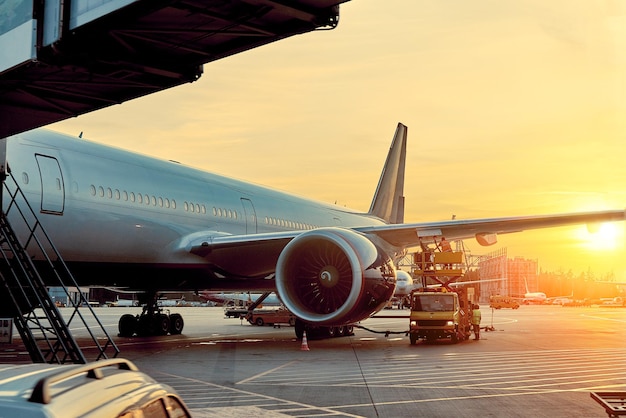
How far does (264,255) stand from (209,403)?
8.12 metres

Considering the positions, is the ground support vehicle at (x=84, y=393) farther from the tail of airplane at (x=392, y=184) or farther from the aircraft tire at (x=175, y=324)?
the tail of airplane at (x=392, y=184)

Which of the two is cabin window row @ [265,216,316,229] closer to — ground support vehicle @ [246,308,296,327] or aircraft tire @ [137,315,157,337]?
aircraft tire @ [137,315,157,337]

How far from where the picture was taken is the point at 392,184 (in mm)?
27219

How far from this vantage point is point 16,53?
7391mm

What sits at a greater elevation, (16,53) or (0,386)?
(16,53)

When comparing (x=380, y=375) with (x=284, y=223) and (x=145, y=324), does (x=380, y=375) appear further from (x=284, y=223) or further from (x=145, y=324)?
(x=145, y=324)

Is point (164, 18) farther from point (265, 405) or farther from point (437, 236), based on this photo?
point (437, 236)

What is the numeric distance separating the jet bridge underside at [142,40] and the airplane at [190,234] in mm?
4253

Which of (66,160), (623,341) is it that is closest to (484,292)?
(623,341)

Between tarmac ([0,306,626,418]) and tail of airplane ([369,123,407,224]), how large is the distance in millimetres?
8660

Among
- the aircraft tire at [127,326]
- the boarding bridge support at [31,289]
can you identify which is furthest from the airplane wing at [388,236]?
the aircraft tire at [127,326]

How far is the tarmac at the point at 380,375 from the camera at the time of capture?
8484 millimetres

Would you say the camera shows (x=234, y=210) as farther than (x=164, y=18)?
Yes

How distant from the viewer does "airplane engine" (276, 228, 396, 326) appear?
14.1 m
